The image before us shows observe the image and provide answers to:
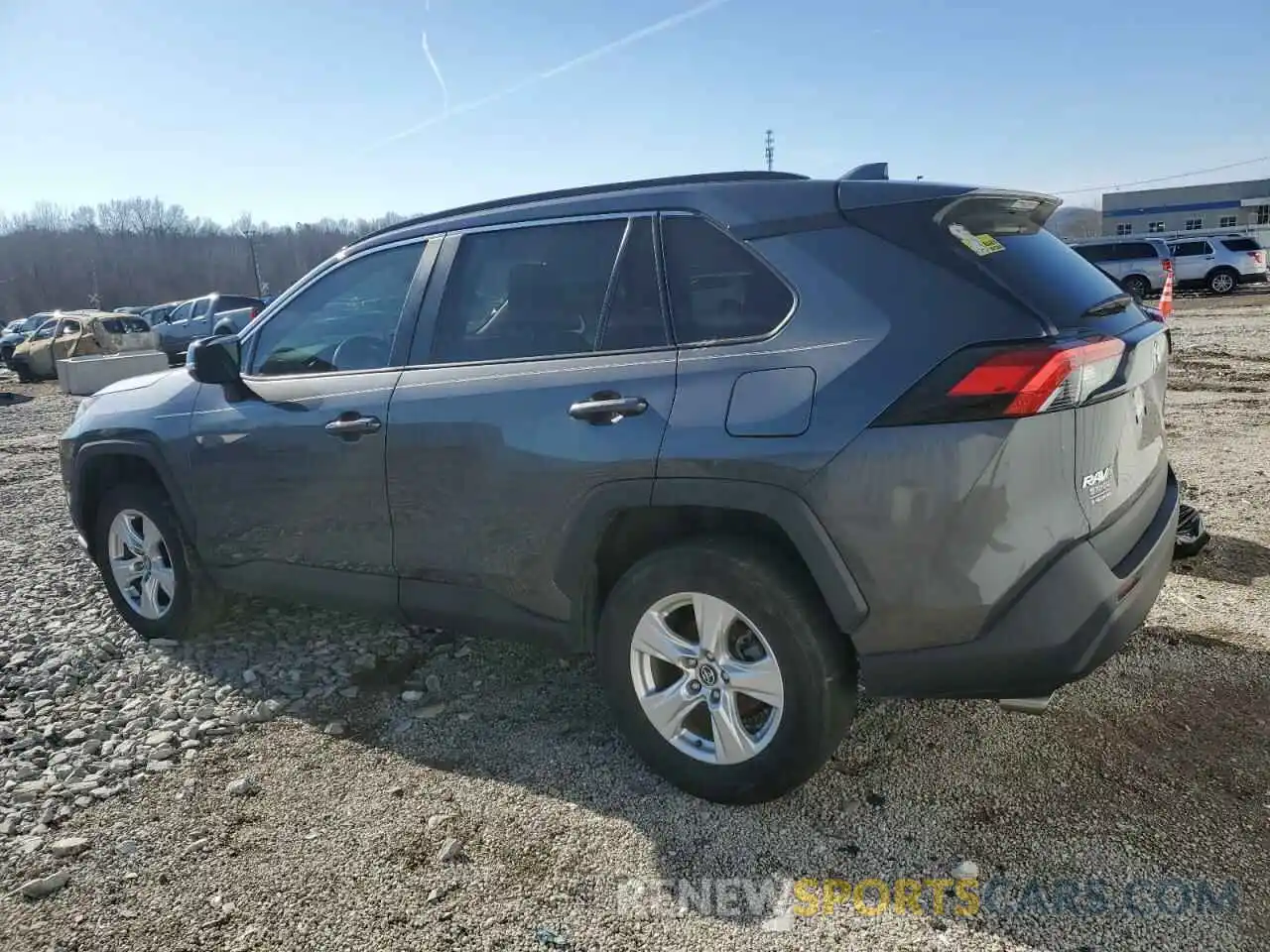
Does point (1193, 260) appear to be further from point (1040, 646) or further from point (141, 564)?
point (141, 564)

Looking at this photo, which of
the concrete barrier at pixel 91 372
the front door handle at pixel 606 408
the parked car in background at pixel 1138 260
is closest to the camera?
the front door handle at pixel 606 408

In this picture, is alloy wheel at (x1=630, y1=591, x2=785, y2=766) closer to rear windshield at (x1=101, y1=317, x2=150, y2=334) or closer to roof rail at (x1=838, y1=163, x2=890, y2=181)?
roof rail at (x1=838, y1=163, x2=890, y2=181)

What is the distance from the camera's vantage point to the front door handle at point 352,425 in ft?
11.0

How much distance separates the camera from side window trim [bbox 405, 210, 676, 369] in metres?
2.87

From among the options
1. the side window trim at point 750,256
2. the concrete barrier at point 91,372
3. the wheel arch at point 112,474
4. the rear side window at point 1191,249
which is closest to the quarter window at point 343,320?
the wheel arch at point 112,474

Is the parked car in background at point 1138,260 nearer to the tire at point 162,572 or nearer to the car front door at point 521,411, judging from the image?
the car front door at point 521,411

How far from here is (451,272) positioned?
11.1 ft

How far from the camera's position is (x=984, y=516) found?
2299 mm

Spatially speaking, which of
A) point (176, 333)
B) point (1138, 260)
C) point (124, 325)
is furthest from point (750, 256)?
point (1138, 260)

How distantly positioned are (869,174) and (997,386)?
940mm

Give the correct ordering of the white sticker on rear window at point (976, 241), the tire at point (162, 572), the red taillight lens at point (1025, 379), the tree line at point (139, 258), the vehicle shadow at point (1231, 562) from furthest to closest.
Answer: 1. the tree line at point (139, 258)
2. the vehicle shadow at point (1231, 562)
3. the tire at point (162, 572)
4. the white sticker on rear window at point (976, 241)
5. the red taillight lens at point (1025, 379)

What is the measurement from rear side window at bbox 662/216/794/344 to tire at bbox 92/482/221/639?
2679 mm

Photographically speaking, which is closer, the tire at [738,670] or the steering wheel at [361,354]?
the tire at [738,670]

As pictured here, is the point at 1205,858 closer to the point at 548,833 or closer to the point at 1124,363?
the point at 1124,363
